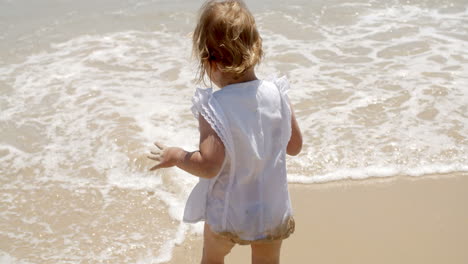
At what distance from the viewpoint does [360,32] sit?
701 cm

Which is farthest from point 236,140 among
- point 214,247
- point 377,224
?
point 377,224

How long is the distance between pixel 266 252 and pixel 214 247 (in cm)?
22

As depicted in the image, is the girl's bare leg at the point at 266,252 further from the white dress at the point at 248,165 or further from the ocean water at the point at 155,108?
the ocean water at the point at 155,108

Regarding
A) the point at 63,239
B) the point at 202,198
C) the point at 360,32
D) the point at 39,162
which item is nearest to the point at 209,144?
the point at 202,198

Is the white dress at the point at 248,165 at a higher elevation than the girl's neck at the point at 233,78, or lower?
lower

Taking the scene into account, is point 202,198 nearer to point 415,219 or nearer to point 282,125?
point 282,125

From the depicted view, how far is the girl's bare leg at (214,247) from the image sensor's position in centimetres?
237

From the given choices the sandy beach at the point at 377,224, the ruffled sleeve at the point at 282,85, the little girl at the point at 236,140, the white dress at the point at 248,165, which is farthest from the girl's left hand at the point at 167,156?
the sandy beach at the point at 377,224

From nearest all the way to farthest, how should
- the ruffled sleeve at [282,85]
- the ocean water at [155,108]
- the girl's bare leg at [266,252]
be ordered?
the ruffled sleeve at [282,85] → the girl's bare leg at [266,252] → the ocean water at [155,108]

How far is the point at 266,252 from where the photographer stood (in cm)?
241

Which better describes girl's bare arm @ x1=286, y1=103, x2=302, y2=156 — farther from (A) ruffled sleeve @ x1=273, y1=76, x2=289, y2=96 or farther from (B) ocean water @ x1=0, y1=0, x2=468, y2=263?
(B) ocean water @ x1=0, y1=0, x2=468, y2=263

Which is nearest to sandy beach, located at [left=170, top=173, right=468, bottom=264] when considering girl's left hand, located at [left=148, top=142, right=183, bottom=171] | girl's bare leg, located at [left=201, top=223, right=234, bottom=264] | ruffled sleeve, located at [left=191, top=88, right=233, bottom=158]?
girl's bare leg, located at [left=201, top=223, right=234, bottom=264]

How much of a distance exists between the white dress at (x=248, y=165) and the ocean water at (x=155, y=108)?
426 millimetres

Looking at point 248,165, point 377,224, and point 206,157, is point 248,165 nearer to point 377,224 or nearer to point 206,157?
point 206,157
